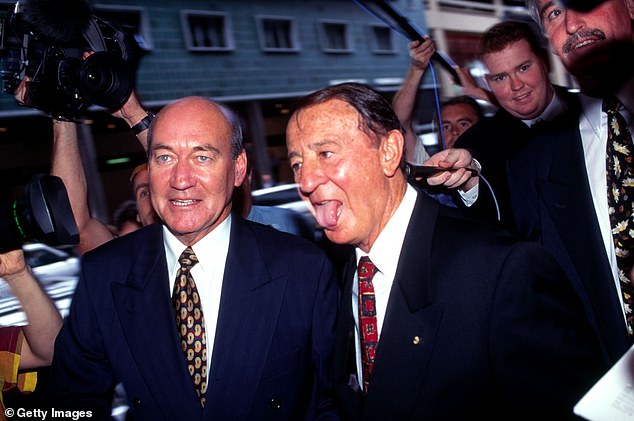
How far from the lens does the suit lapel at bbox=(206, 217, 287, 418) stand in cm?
164

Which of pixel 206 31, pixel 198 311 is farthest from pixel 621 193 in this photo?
pixel 206 31

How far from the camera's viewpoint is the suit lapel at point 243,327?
164 cm

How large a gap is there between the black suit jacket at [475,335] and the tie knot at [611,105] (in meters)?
0.74

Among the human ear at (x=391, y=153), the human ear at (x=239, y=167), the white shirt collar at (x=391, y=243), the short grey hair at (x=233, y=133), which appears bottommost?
the white shirt collar at (x=391, y=243)

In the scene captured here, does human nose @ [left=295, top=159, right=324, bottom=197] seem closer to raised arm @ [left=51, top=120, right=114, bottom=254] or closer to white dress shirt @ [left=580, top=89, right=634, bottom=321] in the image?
white dress shirt @ [left=580, top=89, right=634, bottom=321]

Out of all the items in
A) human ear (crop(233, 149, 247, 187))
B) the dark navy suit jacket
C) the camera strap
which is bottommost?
the dark navy suit jacket

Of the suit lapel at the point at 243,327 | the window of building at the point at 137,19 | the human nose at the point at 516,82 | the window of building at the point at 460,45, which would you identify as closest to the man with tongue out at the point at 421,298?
the suit lapel at the point at 243,327

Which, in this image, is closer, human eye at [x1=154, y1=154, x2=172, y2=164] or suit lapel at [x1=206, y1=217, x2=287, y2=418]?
suit lapel at [x1=206, y1=217, x2=287, y2=418]

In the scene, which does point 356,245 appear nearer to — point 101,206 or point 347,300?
point 347,300

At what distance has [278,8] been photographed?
14.0 m

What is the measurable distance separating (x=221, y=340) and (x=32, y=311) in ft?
2.69

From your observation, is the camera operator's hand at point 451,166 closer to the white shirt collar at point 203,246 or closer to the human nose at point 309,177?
the human nose at point 309,177

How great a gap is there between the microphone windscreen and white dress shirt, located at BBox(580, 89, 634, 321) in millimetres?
2088

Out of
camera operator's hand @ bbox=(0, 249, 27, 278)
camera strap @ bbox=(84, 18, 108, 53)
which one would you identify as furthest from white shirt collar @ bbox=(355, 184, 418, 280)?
camera strap @ bbox=(84, 18, 108, 53)
